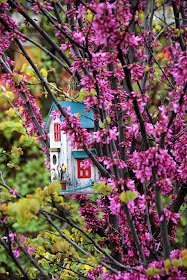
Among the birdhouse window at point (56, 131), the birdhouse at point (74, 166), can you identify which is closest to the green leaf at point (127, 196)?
the birdhouse at point (74, 166)

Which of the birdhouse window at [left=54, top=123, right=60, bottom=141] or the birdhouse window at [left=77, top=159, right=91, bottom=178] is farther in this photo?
the birdhouse window at [left=54, top=123, right=60, bottom=141]

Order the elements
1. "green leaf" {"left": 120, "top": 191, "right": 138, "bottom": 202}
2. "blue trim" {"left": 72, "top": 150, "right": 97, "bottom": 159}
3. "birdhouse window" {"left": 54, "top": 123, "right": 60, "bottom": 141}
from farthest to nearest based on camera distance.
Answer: "birdhouse window" {"left": 54, "top": 123, "right": 60, "bottom": 141}, "blue trim" {"left": 72, "top": 150, "right": 97, "bottom": 159}, "green leaf" {"left": 120, "top": 191, "right": 138, "bottom": 202}

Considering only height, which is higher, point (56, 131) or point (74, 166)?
point (56, 131)

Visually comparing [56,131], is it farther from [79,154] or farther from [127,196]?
[127,196]

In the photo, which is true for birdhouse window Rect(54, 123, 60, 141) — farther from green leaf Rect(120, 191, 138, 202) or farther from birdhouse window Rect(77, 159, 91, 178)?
green leaf Rect(120, 191, 138, 202)

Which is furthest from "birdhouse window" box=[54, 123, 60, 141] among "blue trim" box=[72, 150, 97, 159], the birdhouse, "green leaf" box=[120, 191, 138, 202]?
"green leaf" box=[120, 191, 138, 202]

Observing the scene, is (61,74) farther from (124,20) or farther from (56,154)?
(124,20)

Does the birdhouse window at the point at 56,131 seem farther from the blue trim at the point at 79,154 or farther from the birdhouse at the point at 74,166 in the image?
the blue trim at the point at 79,154

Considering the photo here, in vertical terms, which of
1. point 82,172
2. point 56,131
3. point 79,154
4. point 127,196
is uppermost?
point 56,131

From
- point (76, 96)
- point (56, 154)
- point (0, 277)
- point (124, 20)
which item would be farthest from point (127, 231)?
point (0, 277)

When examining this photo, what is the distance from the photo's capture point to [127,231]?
2.05m

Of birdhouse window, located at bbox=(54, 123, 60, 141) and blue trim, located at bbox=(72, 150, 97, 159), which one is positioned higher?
birdhouse window, located at bbox=(54, 123, 60, 141)

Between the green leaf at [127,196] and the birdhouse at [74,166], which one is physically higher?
the birdhouse at [74,166]

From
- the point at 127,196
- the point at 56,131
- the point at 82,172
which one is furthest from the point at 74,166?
the point at 127,196
